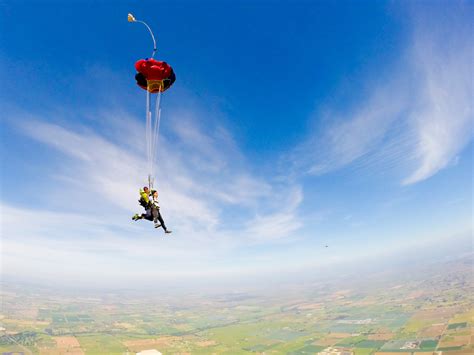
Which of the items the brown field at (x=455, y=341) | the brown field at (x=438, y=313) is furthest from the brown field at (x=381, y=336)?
the brown field at (x=438, y=313)

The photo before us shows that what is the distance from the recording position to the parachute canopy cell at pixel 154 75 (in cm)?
914

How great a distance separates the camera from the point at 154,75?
927 centimetres

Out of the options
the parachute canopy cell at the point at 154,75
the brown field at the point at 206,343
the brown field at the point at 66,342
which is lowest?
the brown field at the point at 206,343

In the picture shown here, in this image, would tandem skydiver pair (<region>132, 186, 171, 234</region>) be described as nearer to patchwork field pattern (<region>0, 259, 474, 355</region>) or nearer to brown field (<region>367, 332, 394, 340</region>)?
patchwork field pattern (<region>0, 259, 474, 355</region>)

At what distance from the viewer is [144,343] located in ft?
189

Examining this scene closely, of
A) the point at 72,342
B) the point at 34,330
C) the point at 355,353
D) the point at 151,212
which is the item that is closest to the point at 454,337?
the point at 355,353

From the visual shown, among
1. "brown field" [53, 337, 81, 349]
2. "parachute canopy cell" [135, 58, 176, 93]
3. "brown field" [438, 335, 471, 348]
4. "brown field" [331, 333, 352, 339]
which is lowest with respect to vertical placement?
"brown field" [331, 333, 352, 339]

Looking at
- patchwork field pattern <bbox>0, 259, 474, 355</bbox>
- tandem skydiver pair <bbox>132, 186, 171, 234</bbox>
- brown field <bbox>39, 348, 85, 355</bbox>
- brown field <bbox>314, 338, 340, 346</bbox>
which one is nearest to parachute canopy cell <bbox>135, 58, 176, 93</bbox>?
tandem skydiver pair <bbox>132, 186, 171, 234</bbox>

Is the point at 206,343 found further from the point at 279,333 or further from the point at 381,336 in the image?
the point at 381,336

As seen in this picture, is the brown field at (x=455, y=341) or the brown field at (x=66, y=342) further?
the brown field at (x=66, y=342)

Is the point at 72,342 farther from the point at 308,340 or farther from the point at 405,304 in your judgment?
the point at 405,304

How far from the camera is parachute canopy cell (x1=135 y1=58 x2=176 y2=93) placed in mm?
9141

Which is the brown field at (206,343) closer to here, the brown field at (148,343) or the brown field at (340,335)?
the brown field at (148,343)

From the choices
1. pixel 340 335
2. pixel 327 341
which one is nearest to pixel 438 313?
pixel 340 335
